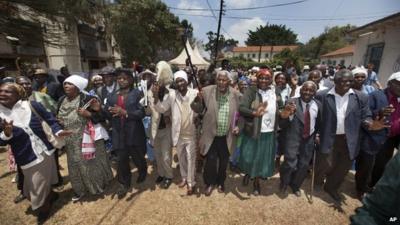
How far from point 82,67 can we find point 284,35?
69390mm

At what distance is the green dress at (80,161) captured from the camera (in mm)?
3105

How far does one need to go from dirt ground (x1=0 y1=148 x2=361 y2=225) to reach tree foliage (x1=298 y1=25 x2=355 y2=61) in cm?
4824

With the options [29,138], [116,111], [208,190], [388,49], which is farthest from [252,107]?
[388,49]

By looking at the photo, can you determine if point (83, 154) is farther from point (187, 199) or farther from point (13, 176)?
point (13, 176)

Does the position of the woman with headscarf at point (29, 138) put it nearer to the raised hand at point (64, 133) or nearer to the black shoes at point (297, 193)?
the raised hand at point (64, 133)

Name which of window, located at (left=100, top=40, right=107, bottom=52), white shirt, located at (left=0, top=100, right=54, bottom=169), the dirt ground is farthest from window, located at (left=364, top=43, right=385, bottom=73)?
window, located at (left=100, top=40, right=107, bottom=52)

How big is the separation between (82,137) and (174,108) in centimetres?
142

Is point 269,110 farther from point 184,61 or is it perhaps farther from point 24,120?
point 184,61

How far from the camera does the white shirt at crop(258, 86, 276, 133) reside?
329 cm

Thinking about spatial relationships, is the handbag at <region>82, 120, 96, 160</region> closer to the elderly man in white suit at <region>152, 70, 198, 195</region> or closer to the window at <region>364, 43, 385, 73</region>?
the elderly man in white suit at <region>152, 70, 198, 195</region>

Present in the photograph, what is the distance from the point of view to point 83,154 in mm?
3223

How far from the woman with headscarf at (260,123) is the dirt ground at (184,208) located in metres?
0.52

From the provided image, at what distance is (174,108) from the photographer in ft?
11.1

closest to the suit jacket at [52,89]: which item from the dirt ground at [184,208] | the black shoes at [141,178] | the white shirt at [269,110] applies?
the dirt ground at [184,208]
